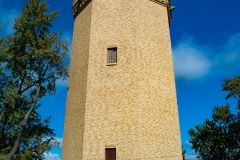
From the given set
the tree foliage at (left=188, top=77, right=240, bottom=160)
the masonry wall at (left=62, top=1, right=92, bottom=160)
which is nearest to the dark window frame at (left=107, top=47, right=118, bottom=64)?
the masonry wall at (left=62, top=1, right=92, bottom=160)

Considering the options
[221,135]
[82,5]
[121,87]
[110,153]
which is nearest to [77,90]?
[121,87]

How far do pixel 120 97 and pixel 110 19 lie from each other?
4.94 m

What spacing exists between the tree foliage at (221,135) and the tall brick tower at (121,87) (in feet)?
33.0

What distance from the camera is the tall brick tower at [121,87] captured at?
→ 11250 millimetres

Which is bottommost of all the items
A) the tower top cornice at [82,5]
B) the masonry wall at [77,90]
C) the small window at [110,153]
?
the small window at [110,153]

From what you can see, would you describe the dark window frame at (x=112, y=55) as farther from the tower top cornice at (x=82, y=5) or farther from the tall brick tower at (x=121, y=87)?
the tower top cornice at (x=82, y=5)

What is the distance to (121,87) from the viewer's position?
12.2 m

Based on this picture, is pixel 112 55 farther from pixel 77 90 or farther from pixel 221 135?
pixel 221 135

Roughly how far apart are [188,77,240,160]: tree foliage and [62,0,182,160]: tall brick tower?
33.0 feet

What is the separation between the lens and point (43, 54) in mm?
13602

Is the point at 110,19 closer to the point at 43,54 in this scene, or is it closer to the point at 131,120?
the point at 43,54

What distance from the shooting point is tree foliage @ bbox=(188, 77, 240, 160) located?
20.8m

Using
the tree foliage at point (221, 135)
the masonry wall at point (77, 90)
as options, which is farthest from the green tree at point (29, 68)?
the tree foliage at point (221, 135)

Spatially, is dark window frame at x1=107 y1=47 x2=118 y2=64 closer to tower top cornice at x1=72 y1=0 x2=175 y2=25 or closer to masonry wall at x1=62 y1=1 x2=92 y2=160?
masonry wall at x1=62 y1=1 x2=92 y2=160
